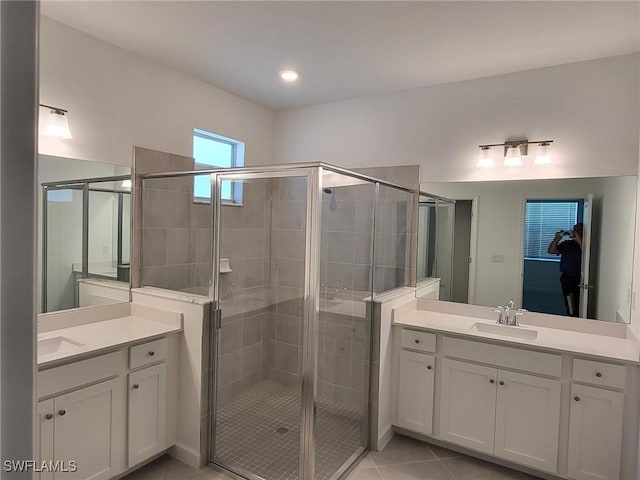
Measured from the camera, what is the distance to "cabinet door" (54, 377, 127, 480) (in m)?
1.94

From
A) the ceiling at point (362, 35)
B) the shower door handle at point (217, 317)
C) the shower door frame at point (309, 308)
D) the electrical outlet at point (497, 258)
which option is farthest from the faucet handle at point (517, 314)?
the shower door handle at point (217, 317)

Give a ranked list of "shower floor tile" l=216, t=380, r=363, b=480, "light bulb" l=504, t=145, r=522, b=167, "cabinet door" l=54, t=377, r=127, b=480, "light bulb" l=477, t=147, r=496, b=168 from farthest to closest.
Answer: "light bulb" l=477, t=147, r=496, b=168, "light bulb" l=504, t=145, r=522, b=167, "shower floor tile" l=216, t=380, r=363, b=480, "cabinet door" l=54, t=377, r=127, b=480

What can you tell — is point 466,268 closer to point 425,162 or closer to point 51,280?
point 425,162

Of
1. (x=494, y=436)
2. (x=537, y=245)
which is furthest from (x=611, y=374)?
(x=537, y=245)

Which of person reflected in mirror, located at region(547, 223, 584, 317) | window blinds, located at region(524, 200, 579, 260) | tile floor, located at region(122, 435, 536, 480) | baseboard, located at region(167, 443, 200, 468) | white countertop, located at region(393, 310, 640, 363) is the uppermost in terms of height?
window blinds, located at region(524, 200, 579, 260)

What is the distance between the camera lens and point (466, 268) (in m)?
3.06

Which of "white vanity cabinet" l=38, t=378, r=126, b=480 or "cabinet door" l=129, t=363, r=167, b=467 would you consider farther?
"cabinet door" l=129, t=363, r=167, b=467

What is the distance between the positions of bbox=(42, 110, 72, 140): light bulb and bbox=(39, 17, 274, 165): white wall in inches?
1.9

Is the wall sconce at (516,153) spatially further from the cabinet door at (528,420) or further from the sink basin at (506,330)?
the cabinet door at (528,420)

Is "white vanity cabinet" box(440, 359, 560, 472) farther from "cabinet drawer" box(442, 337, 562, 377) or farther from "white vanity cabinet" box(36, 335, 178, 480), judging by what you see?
"white vanity cabinet" box(36, 335, 178, 480)

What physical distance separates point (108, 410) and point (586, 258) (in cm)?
315

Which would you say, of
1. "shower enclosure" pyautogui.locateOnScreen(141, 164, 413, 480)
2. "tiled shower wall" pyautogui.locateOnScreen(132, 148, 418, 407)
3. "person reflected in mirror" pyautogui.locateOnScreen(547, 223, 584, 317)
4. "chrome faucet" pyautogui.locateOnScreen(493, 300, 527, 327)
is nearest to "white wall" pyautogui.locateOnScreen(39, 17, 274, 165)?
"tiled shower wall" pyautogui.locateOnScreen(132, 148, 418, 407)

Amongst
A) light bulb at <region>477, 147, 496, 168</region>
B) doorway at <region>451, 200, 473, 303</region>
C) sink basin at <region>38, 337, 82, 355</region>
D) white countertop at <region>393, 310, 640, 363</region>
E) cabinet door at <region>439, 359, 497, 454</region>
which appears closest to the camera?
sink basin at <region>38, 337, 82, 355</region>

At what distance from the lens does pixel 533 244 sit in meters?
2.83
